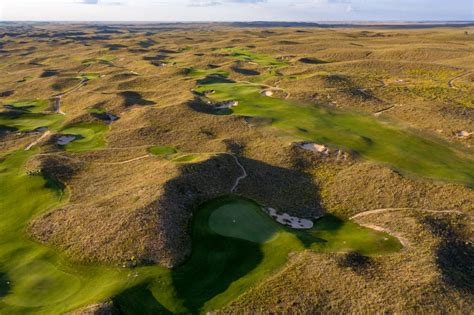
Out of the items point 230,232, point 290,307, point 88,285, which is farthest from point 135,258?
point 290,307

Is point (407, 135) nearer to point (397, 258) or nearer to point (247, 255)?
point (397, 258)

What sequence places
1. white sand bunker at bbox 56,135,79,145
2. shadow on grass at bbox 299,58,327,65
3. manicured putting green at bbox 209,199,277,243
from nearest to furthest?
manicured putting green at bbox 209,199,277,243
white sand bunker at bbox 56,135,79,145
shadow on grass at bbox 299,58,327,65

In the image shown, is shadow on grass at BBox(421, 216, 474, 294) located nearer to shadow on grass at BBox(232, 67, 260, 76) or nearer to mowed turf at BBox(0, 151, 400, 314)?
mowed turf at BBox(0, 151, 400, 314)

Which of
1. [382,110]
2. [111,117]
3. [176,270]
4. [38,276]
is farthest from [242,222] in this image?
[111,117]

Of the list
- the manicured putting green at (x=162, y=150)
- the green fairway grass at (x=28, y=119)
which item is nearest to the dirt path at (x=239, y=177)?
the manicured putting green at (x=162, y=150)

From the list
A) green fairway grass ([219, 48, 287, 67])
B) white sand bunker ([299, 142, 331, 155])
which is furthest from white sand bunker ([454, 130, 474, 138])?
green fairway grass ([219, 48, 287, 67])

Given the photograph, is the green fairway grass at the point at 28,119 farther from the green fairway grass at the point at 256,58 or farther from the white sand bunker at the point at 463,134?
the white sand bunker at the point at 463,134

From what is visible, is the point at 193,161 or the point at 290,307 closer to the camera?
the point at 290,307
